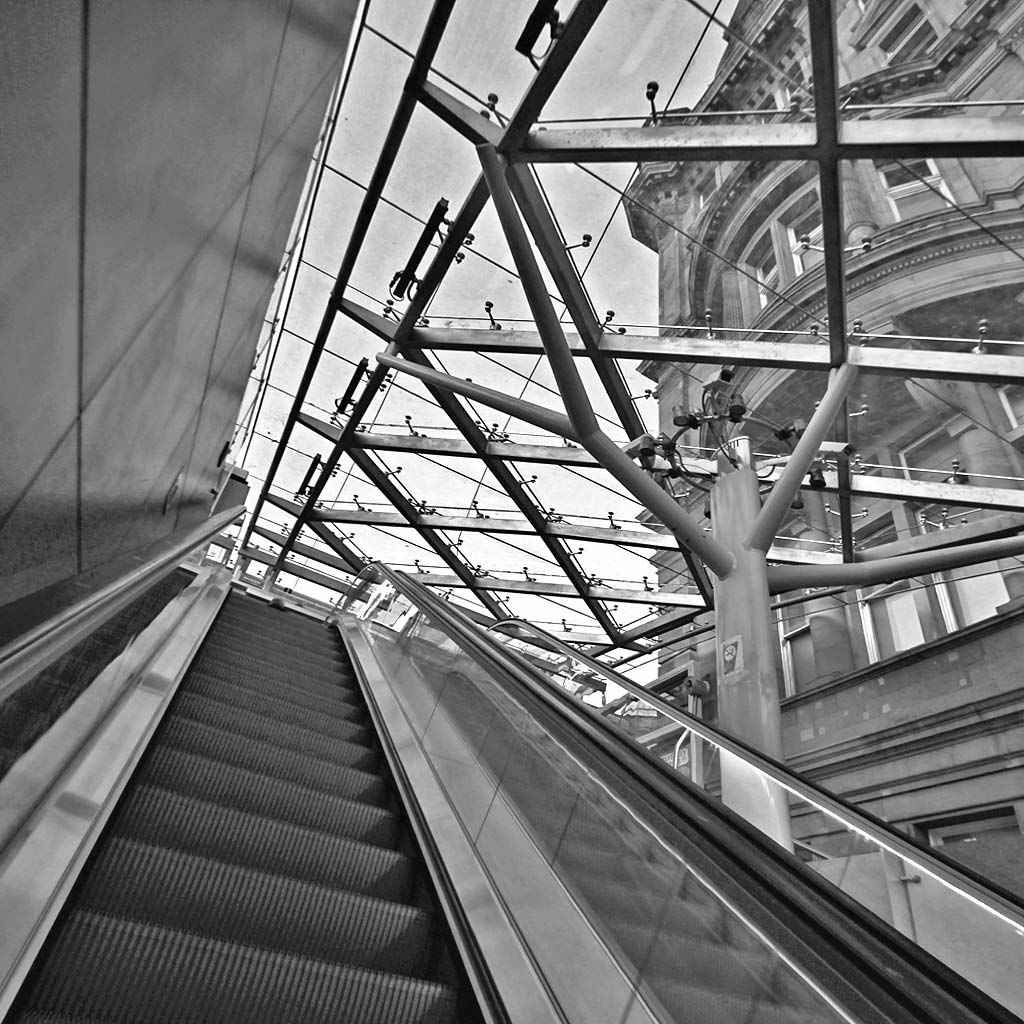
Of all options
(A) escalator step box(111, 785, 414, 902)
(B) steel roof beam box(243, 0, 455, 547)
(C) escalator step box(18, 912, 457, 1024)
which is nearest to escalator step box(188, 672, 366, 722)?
(A) escalator step box(111, 785, 414, 902)

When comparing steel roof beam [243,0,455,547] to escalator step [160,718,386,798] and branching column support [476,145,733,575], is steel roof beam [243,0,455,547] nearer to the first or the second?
branching column support [476,145,733,575]

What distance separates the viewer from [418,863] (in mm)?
3863

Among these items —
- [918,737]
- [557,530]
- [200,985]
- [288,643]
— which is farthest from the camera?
[557,530]

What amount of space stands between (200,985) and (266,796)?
1.55m

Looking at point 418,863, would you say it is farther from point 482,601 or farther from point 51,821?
point 482,601

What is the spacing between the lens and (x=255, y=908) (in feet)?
10.4

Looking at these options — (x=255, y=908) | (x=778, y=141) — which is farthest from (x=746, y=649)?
(x=255, y=908)

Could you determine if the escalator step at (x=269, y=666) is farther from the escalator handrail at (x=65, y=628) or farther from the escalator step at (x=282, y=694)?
the escalator handrail at (x=65, y=628)

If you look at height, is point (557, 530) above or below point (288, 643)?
above

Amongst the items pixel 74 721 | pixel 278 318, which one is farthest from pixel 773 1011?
pixel 278 318

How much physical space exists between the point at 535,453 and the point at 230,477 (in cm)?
515

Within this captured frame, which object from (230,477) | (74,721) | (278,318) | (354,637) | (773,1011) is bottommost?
(773,1011)

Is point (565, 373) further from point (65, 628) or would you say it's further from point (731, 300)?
point (731, 300)

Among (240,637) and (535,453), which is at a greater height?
(535,453)
